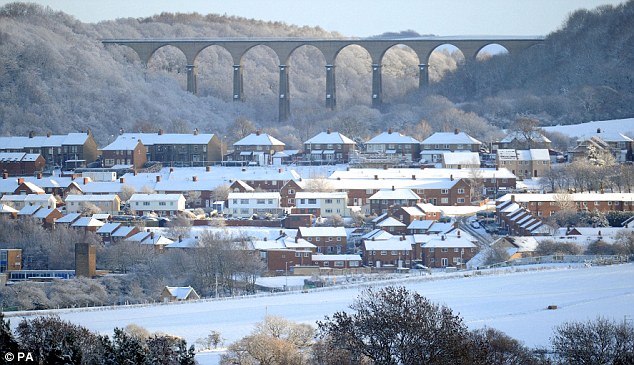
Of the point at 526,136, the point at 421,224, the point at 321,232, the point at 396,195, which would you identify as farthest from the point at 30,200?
the point at 526,136

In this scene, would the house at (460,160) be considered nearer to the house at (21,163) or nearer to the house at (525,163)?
the house at (525,163)

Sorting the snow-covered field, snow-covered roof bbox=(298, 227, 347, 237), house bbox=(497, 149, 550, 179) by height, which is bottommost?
the snow-covered field

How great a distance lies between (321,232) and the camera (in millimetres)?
50688

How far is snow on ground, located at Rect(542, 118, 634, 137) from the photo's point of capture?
236ft

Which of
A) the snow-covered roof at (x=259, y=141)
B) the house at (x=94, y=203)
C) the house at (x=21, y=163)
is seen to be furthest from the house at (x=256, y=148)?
the house at (x=94, y=203)

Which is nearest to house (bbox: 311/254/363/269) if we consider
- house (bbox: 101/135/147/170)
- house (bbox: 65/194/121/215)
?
house (bbox: 65/194/121/215)

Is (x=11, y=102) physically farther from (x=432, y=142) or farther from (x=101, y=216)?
(x=101, y=216)

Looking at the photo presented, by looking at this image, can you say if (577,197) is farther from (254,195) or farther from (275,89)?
(275,89)

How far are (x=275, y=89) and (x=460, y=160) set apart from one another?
3760cm

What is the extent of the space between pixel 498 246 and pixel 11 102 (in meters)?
38.9

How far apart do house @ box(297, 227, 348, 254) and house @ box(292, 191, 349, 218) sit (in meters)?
4.91

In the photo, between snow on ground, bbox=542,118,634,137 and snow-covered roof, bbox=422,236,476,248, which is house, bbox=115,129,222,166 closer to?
snow on ground, bbox=542,118,634,137

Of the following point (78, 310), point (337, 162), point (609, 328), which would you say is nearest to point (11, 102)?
point (337, 162)

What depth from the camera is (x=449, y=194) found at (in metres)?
58.2
